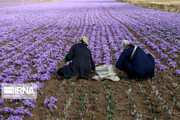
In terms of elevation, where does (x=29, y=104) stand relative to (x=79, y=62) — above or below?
below

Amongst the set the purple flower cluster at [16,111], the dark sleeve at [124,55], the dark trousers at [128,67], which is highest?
the dark sleeve at [124,55]

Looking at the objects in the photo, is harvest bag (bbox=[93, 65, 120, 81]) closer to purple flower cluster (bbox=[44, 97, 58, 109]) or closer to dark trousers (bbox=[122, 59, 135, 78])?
dark trousers (bbox=[122, 59, 135, 78])

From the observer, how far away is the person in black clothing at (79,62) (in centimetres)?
587

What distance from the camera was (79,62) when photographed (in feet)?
19.2

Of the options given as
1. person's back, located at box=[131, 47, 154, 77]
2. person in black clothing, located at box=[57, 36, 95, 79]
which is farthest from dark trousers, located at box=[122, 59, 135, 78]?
person in black clothing, located at box=[57, 36, 95, 79]

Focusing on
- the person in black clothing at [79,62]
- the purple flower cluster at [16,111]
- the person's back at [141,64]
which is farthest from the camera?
the person in black clothing at [79,62]

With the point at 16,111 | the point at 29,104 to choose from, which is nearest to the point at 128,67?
the point at 29,104

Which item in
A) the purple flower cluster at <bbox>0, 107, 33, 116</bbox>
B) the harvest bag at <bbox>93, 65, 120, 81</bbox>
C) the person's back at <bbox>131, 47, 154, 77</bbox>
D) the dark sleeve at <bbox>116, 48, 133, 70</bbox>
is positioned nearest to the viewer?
the purple flower cluster at <bbox>0, 107, 33, 116</bbox>

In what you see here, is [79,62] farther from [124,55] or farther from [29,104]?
[29,104]

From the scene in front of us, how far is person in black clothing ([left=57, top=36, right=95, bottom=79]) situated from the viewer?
5.87 m

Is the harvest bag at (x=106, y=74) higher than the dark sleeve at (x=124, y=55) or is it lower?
lower

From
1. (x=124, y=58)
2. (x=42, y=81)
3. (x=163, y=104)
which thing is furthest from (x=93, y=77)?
(x=163, y=104)

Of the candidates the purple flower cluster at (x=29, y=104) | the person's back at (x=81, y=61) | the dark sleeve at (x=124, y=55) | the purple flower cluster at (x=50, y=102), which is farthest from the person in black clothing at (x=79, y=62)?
the purple flower cluster at (x=29, y=104)

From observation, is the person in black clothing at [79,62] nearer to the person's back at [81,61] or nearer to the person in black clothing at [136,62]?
the person's back at [81,61]
